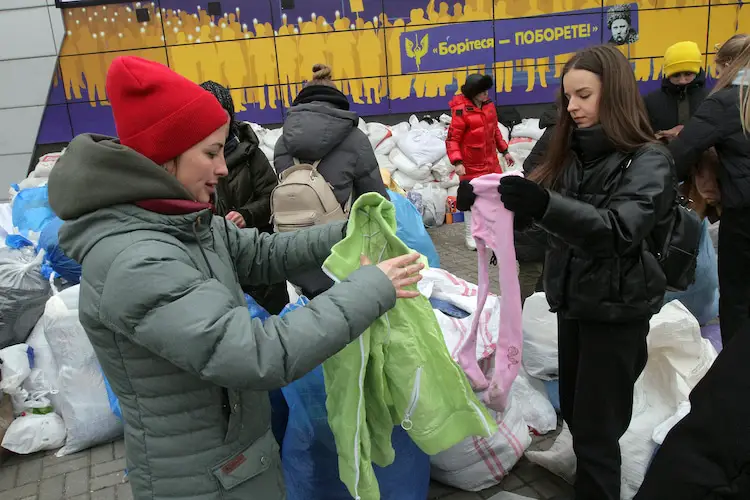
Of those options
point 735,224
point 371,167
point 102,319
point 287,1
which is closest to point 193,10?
point 287,1

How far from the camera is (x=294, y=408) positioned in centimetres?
246

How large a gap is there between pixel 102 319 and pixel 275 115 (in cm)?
904

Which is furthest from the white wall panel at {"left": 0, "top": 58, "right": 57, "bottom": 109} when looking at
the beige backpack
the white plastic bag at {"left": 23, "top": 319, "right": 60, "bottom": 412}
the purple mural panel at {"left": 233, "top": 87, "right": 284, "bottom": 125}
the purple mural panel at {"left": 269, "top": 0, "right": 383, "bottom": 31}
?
the beige backpack

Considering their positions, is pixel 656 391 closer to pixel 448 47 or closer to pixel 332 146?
pixel 332 146

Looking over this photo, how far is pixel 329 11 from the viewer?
9.56m

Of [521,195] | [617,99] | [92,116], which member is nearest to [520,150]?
[617,99]

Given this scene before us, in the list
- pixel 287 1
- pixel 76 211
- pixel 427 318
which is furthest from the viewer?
pixel 287 1

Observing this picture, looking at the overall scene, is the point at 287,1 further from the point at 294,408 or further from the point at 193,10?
the point at 294,408

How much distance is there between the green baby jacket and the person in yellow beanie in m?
3.03

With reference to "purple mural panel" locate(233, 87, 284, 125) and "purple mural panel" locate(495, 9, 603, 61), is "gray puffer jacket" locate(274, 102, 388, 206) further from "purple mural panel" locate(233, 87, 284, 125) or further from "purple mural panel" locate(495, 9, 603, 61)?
"purple mural panel" locate(495, 9, 603, 61)

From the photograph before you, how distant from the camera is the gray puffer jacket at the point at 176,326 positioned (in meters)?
1.30

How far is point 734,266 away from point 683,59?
5.21 feet

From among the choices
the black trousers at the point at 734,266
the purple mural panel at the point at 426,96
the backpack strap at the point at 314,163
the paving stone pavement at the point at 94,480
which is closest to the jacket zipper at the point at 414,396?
the paving stone pavement at the point at 94,480

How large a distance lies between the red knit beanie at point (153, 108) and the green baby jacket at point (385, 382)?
1.67 feet
